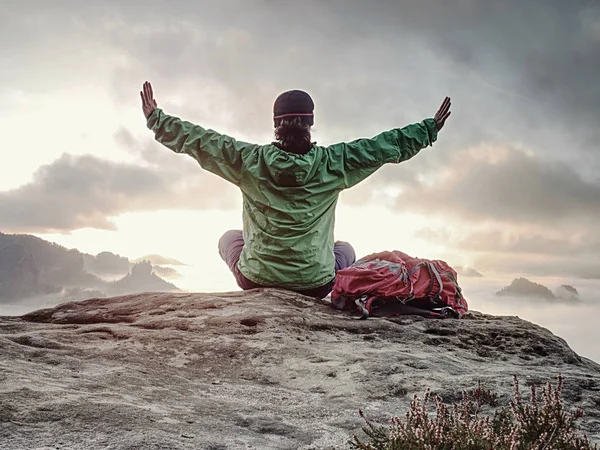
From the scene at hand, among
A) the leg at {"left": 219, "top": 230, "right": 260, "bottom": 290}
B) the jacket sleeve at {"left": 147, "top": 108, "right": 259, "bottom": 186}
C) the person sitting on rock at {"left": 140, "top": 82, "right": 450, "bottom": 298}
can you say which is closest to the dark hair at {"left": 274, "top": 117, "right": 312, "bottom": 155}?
the person sitting on rock at {"left": 140, "top": 82, "right": 450, "bottom": 298}

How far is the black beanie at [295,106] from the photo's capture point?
6.89m

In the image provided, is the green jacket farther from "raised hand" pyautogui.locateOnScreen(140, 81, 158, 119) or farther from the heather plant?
the heather plant

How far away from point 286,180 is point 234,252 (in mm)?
1528

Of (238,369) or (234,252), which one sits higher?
(234,252)

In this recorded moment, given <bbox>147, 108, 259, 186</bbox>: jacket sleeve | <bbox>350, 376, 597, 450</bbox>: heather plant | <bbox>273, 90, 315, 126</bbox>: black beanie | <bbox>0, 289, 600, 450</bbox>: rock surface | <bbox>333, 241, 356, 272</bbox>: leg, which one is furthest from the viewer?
<bbox>333, 241, 356, 272</bbox>: leg

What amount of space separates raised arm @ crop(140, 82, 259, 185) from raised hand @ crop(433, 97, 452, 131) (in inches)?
93.7

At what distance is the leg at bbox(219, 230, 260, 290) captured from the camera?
25.3 ft

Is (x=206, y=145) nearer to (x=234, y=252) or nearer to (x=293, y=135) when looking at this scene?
(x=293, y=135)

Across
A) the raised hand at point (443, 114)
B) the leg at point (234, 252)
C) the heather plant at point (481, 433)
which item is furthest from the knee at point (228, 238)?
the heather plant at point (481, 433)

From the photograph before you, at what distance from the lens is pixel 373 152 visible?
730cm

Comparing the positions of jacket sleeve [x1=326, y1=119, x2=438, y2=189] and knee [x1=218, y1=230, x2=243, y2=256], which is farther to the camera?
knee [x1=218, y1=230, x2=243, y2=256]

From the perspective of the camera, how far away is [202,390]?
4398 millimetres

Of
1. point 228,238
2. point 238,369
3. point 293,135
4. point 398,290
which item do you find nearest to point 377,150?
point 293,135

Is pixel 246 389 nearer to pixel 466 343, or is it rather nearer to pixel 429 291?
pixel 466 343
